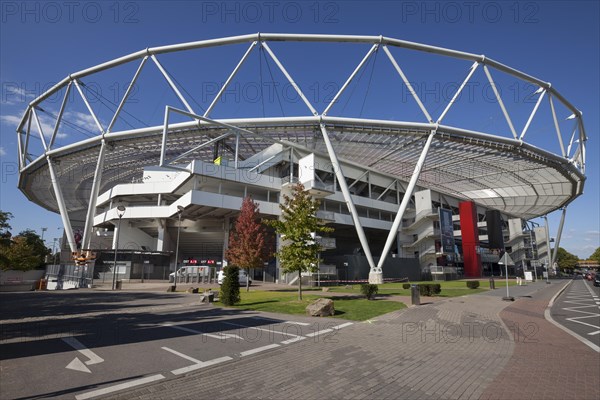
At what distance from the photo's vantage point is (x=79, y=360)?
739cm

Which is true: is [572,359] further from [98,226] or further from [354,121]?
[98,226]

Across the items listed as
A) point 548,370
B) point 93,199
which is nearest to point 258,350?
point 548,370

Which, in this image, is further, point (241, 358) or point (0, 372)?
point (241, 358)

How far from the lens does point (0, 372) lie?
645cm

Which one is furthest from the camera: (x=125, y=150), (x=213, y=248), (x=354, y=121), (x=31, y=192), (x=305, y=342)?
(x=31, y=192)

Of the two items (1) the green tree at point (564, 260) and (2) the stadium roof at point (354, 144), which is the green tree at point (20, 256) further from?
(1) the green tree at point (564, 260)

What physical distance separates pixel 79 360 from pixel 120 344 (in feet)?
5.22

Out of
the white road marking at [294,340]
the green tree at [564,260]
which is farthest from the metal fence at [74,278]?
the green tree at [564,260]

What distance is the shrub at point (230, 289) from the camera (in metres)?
17.7

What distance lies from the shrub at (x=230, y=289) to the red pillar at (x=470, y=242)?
52288mm

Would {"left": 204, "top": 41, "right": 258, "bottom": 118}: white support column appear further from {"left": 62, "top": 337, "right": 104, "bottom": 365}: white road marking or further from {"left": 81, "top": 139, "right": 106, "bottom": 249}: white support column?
{"left": 62, "top": 337, "right": 104, "bottom": 365}: white road marking

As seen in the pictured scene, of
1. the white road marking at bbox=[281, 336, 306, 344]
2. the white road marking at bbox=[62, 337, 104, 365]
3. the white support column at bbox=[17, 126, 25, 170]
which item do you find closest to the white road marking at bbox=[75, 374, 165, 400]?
the white road marking at bbox=[62, 337, 104, 365]

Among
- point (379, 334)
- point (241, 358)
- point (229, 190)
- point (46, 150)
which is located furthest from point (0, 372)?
point (46, 150)

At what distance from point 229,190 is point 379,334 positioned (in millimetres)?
36333
